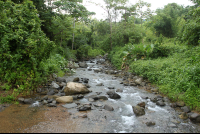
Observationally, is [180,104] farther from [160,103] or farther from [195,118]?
[195,118]

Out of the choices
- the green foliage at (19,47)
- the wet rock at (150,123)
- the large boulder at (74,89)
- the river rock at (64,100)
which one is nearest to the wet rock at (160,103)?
the wet rock at (150,123)

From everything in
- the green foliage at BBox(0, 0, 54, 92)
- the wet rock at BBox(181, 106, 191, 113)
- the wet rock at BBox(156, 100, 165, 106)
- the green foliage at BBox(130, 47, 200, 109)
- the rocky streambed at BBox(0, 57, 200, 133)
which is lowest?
the rocky streambed at BBox(0, 57, 200, 133)

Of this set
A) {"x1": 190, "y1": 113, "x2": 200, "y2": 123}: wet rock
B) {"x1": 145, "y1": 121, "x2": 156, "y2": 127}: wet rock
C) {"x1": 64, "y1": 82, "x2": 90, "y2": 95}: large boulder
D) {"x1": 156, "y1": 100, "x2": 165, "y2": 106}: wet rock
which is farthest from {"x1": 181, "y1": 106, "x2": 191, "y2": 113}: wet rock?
{"x1": 64, "y1": 82, "x2": 90, "y2": 95}: large boulder

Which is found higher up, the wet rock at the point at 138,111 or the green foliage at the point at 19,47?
Result: the green foliage at the point at 19,47

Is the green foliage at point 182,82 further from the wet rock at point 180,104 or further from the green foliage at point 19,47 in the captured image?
the green foliage at point 19,47

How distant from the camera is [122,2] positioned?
2150 cm

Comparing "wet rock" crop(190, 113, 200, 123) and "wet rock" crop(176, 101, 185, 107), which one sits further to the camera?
"wet rock" crop(176, 101, 185, 107)

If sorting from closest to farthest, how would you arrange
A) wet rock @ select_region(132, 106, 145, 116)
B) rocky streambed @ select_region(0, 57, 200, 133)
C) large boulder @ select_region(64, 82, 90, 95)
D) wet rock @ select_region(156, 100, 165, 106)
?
rocky streambed @ select_region(0, 57, 200, 133) < wet rock @ select_region(132, 106, 145, 116) < wet rock @ select_region(156, 100, 165, 106) < large boulder @ select_region(64, 82, 90, 95)

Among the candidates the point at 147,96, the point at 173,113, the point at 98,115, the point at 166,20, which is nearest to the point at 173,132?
the point at 173,113

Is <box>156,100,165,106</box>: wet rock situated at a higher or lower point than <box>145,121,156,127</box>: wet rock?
higher

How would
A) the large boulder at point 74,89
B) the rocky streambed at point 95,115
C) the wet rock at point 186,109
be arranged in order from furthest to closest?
the large boulder at point 74,89
the wet rock at point 186,109
the rocky streambed at point 95,115

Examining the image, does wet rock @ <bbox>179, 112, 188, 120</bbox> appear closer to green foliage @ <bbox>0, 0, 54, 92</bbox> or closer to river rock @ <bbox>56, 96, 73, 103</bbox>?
river rock @ <bbox>56, 96, 73, 103</bbox>

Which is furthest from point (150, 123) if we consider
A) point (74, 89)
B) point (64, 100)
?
point (74, 89)

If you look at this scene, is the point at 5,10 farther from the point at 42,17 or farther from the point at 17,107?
the point at 42,17
